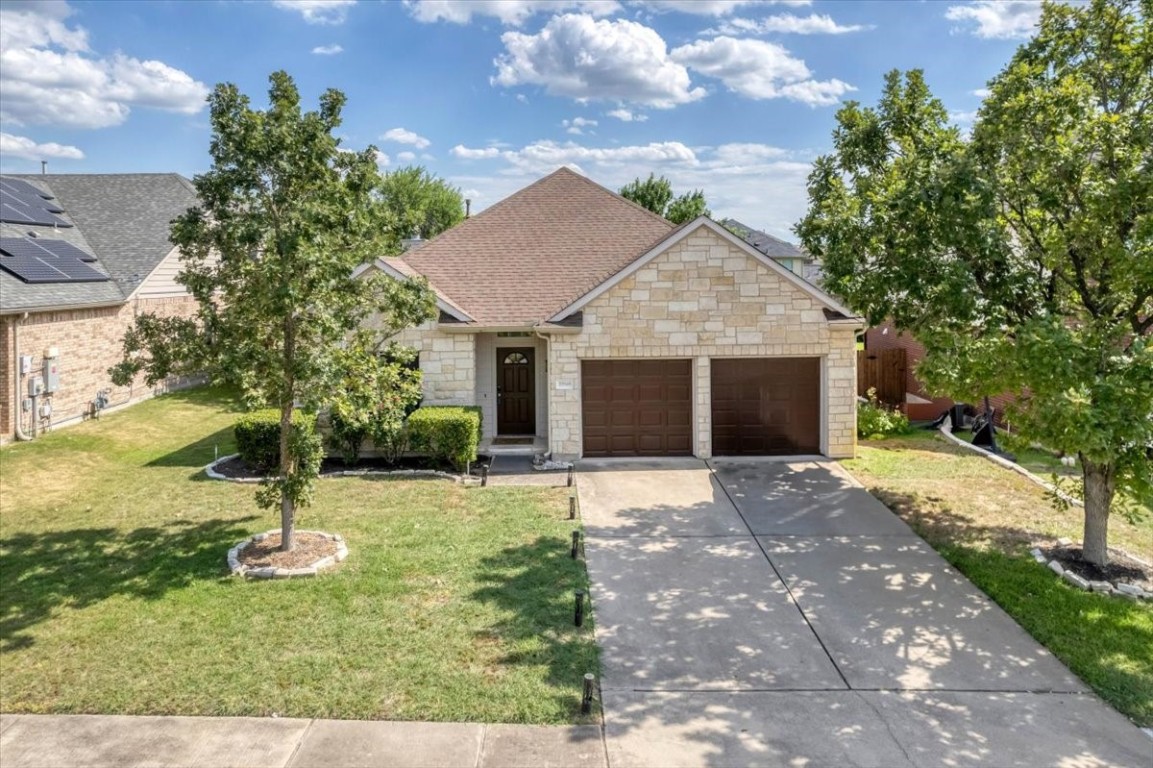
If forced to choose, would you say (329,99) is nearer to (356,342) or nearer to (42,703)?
(356,342)

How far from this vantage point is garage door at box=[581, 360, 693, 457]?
53.5 feet

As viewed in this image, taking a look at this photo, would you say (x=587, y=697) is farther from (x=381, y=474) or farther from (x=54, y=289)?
(x=54, y=289)

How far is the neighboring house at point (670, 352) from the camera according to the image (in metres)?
15.7

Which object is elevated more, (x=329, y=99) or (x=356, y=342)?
A: (x=329, y=99)

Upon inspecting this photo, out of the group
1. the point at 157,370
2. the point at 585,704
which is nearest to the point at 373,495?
the point at 157,370

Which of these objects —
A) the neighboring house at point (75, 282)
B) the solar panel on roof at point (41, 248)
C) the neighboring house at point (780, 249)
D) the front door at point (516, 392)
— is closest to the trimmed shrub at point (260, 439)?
the front door at point (516, 392)

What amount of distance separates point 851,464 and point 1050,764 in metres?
9.88

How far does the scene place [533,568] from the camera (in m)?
9.75

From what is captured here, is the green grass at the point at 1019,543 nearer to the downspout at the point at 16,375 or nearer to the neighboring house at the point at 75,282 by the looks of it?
the downspout at the point at 16,375

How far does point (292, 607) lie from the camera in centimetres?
857

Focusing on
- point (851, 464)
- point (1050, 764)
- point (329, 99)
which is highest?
point (329, 99)

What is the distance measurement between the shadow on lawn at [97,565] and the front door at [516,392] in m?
7.29

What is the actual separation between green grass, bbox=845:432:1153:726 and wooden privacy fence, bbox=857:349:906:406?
4581 mm

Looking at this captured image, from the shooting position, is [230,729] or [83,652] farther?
[83,652]
